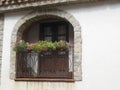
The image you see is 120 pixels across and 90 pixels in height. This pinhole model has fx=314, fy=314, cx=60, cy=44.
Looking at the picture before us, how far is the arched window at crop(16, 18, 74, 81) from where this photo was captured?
10125 mm

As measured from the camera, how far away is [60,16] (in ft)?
34.1

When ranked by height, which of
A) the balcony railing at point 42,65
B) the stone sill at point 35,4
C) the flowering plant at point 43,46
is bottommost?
the balcony railing at point 42,65

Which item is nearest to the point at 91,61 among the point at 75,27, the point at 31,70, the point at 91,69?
the point at 91,69

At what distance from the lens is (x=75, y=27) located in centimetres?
1005

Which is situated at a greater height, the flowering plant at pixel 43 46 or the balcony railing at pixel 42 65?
the flowering plant at pixel 43 46

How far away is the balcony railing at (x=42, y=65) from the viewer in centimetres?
1012

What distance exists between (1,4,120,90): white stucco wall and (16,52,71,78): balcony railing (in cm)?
70

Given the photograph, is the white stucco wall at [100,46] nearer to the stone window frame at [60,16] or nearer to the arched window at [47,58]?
the stone window frame at [60,16]

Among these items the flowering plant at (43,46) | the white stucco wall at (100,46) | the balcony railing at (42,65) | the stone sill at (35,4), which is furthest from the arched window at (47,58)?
the stone sill at (35,4)

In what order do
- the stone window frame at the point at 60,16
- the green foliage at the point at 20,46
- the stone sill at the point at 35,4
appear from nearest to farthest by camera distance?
the stone window frame at the point at 60,16 → the stone sill at the point at 35,4 → the green foliage at the point at 20,46

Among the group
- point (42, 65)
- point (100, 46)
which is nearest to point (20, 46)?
point (42, 65)

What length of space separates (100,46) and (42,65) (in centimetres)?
213

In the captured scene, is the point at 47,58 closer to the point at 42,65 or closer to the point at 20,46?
the point at 42,65

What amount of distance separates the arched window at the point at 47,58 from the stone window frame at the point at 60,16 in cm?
21
